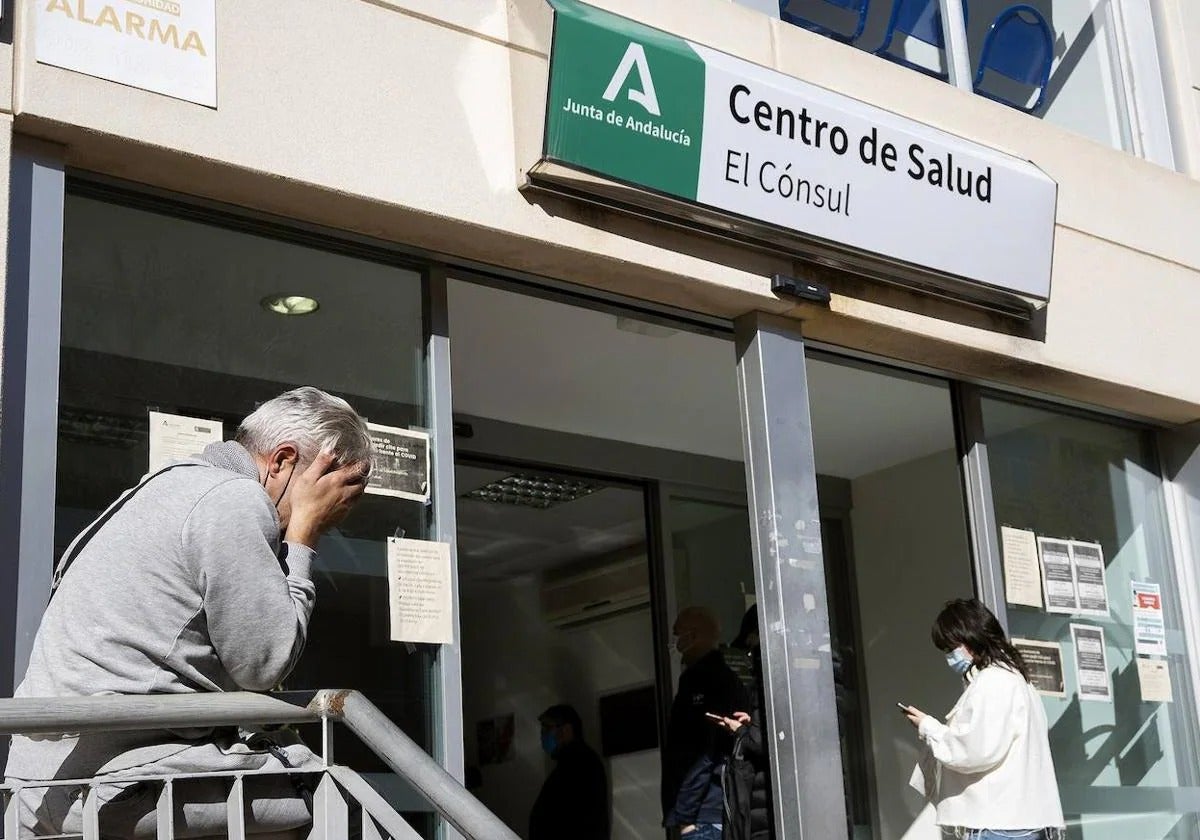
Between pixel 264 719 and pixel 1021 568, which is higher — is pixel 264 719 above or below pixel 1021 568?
below

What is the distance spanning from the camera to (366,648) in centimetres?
389

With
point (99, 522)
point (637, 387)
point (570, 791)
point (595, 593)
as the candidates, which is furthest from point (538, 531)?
point (99, 522)

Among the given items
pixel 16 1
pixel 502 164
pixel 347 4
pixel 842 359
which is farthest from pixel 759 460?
pixel 16 1

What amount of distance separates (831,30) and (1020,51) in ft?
3.82

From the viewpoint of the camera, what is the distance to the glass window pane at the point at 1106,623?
5941 millimetres

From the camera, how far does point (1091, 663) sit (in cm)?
608

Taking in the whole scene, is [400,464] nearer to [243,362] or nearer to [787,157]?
[243,362]

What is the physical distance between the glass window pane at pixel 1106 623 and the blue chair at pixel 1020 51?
1.42 m

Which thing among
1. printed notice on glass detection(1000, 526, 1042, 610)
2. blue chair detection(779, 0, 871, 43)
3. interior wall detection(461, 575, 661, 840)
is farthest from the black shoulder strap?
interior wall detection(461, 575, 661, 840)

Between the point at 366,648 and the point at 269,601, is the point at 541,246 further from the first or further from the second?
the point at 269,601

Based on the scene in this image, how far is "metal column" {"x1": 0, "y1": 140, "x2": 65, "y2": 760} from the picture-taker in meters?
3.26

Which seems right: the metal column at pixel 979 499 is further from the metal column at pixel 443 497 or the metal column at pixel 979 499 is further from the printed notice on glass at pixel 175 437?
the printed notice on glass at pixel 175 437

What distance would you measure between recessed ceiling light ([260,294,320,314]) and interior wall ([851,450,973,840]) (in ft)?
15.4

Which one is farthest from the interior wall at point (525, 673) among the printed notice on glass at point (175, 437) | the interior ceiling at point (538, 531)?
the printed notice on glass at point (175, 437)
